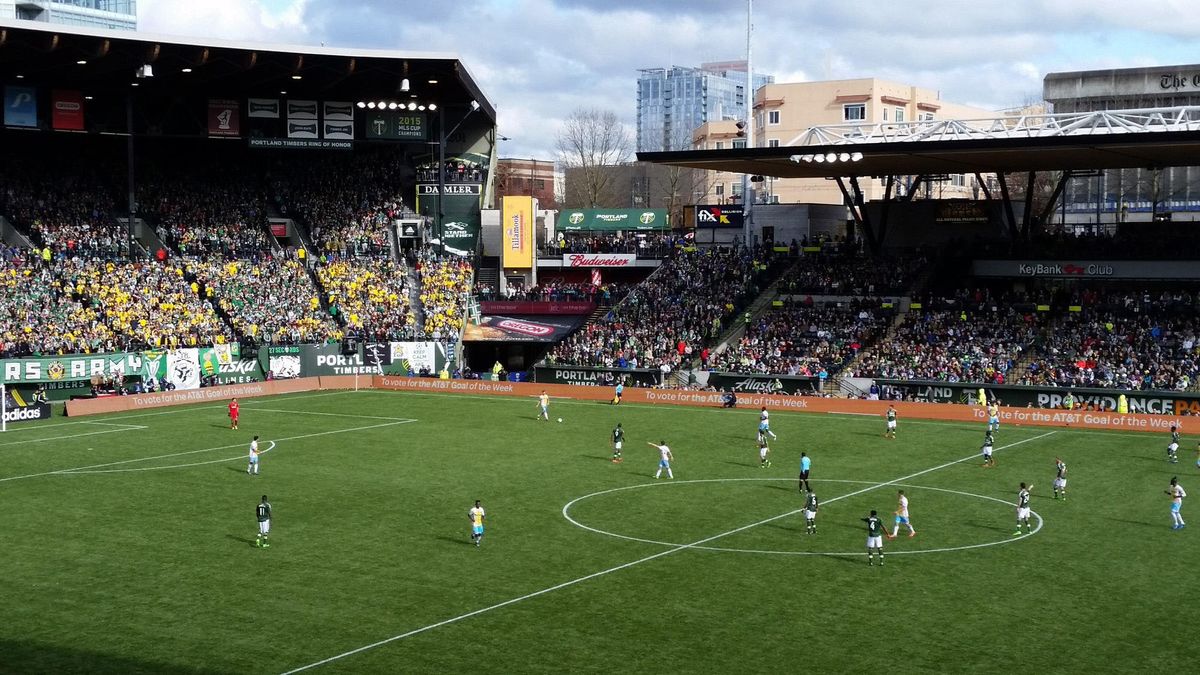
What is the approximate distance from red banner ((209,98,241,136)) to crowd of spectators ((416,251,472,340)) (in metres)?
14.8

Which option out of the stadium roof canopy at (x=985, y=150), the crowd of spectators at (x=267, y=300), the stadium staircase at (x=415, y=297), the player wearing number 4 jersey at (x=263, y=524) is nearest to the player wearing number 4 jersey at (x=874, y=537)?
the player wearing number 4 jersey at (x=263, y=524)

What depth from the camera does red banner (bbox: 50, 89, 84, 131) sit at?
247ft

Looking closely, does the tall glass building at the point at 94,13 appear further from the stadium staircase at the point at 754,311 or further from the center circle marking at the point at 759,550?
the center circle marking at the point at 759,550

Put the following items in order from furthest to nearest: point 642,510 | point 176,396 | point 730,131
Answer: point 730,131, point 176,396, point 642,510

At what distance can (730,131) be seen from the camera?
15050 centimetres

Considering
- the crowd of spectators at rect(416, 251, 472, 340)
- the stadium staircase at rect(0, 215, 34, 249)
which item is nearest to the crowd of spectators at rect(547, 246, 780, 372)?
the crowd of spectators at rect(416, 251, 472, 340)

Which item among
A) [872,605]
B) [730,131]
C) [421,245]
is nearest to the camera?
[872,605]

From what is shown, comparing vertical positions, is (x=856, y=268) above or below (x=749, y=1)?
below

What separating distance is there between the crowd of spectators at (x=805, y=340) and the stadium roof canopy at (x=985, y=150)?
28.0ft

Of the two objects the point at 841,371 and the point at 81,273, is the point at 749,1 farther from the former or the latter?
the point at 81,273

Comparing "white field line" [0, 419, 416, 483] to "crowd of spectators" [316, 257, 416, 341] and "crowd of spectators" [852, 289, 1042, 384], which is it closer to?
"crowd of spectators" [316, 257, 416, 341]

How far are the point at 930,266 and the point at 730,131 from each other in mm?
75956

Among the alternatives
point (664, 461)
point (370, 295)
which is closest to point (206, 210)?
point (370, 295)

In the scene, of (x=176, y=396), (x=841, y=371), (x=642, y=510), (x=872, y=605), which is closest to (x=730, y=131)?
(x=841, y=371)
